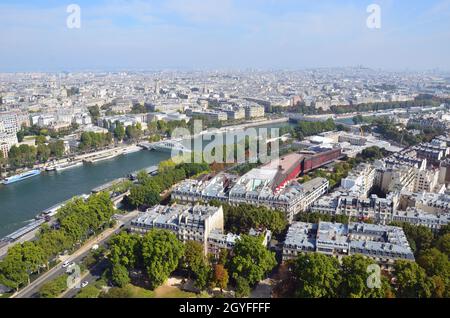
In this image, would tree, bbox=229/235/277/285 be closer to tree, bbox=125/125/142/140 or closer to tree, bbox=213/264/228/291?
tree, bbox=213/264/228/291

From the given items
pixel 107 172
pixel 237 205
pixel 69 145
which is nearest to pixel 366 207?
pixel 237 205

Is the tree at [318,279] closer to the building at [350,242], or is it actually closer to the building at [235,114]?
the building at [350,242]

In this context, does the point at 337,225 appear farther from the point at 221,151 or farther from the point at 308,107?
the point at 308,107

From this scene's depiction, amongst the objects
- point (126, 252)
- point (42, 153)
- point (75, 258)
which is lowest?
point (75, 258)

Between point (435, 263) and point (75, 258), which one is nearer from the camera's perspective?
point (435, 263)

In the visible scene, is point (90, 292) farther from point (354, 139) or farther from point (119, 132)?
point (354, 139)

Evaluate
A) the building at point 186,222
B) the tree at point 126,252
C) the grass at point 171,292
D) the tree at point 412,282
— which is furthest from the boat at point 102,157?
the tree at point 412,282

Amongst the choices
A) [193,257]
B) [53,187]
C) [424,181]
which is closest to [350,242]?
[193,257]
